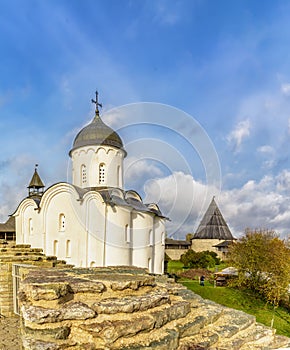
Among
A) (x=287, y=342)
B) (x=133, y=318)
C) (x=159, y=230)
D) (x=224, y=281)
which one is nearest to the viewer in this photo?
(x=133, y=318)

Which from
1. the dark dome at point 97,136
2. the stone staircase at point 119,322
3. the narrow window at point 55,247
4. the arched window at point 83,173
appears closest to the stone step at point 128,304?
the stone staircase at point 119,322

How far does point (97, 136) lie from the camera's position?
24391 millimetres

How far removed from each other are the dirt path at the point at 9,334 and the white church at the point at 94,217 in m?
11.2

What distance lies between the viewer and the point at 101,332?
3977 mm

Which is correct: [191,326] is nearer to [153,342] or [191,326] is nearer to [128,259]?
[153,342]

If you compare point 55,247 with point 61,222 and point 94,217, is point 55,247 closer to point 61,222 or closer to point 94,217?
point 61,222

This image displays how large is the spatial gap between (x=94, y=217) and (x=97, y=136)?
23.8 feet

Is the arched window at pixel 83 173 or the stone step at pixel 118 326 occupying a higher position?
the arched window at pixel 83 173

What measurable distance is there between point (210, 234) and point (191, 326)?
42.6 m

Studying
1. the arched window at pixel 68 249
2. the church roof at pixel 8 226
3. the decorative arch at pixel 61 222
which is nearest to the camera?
the arched window at pixel 68 249

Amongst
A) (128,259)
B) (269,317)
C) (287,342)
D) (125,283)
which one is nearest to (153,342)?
(125,283)

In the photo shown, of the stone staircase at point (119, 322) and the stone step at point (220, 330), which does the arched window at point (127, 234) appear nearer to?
the stone step at point (220, 330)

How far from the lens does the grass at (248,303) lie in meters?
16.3

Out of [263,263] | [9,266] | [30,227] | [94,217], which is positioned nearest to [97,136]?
[94,217]
